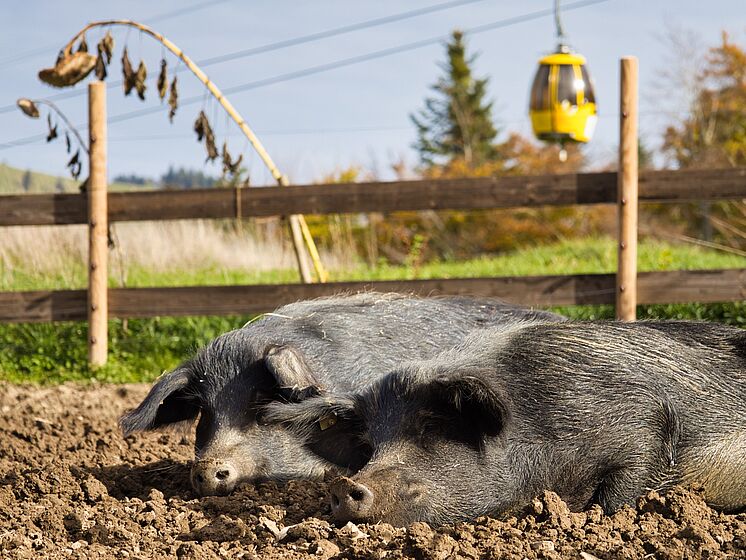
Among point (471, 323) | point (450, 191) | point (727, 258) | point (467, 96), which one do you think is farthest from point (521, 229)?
point (471, 323)

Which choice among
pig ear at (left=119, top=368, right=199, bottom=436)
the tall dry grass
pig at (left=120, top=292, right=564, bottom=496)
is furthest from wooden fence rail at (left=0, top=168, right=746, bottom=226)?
pig ear at (left=119, top=368, right=199, bottom=436)

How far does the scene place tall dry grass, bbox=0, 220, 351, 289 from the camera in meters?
10.4

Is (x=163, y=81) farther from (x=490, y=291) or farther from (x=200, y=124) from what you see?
(x=490, y=291)

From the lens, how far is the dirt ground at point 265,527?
2.89 m

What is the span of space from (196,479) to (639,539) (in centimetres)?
170

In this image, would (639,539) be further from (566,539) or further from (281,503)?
(281,503)

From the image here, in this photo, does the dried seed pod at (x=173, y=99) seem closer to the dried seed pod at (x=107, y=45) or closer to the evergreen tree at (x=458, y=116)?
the dried seed pod at (x=107, y=45)

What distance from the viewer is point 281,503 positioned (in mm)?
3674

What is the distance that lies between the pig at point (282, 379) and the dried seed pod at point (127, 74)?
408 cm

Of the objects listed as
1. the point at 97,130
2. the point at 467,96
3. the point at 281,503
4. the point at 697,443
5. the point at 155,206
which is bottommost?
the point at 281,503

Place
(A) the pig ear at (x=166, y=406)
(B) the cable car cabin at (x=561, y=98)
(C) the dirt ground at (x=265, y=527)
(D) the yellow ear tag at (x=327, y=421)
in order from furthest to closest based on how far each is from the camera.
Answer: (B) the cable car cabin at (x=561, y=98), (A) the pig ear at (x=166, y=406), (D) the yellow ear tag at (x=327, y=421), (C) the dirt ground at (x=265, y=527)

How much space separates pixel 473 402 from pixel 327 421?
71cm

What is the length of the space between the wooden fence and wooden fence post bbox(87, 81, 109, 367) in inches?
3.7

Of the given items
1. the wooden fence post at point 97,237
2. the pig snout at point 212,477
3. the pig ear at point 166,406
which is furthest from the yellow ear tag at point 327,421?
the wooden fence post at point 97,237
